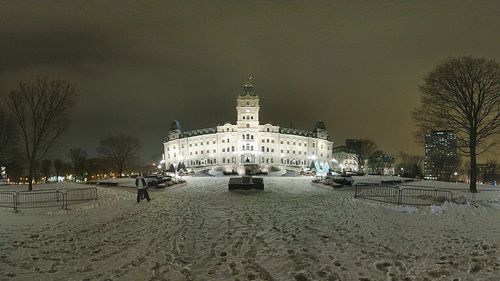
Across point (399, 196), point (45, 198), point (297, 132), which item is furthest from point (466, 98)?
→ point (297, 132)

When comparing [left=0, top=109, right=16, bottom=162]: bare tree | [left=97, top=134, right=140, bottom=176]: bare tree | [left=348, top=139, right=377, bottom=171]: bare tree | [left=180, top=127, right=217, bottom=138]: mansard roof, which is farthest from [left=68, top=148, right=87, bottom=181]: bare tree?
[left=348, top=139, right=377, bottom=171]: bare tree

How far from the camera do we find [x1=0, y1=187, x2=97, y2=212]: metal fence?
22.4m

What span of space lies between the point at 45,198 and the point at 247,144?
365 feet

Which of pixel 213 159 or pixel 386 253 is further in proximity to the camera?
pixel 213 159

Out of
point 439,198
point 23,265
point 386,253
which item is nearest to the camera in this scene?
point 23,265

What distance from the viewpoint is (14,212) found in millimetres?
20219

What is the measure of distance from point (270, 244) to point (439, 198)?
16.9 meters

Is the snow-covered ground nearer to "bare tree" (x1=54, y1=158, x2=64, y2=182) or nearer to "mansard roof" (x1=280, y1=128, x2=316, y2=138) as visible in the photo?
"bare tree" (x1=54, y1=158, x2=64, y2=182)

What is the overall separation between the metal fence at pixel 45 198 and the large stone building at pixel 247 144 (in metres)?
102

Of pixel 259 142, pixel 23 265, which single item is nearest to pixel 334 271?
pixel 23 265

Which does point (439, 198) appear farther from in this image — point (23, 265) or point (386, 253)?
point (23, 265)

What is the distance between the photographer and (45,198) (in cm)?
2470

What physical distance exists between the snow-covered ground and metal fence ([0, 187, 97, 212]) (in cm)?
303

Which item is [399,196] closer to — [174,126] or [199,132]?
[199,132]
